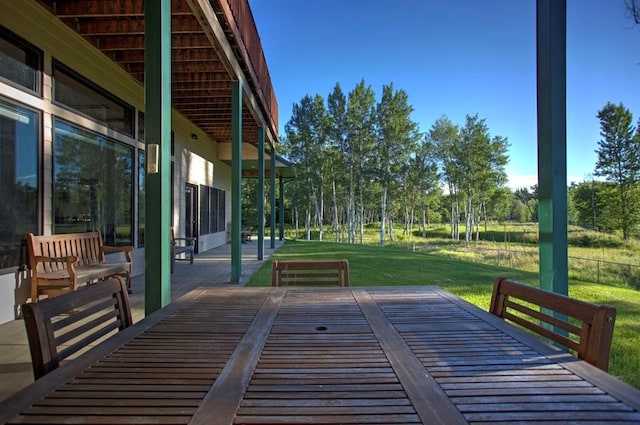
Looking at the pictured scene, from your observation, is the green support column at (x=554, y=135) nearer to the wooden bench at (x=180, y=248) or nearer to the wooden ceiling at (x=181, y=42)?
the wooden ceiling at (x=181, y=42)

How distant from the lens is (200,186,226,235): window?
10.4m

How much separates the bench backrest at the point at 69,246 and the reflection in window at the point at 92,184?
0.25 m

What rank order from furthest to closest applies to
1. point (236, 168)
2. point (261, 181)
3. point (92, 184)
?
point (261, 181) < point (236, 168) < point (92, 184)

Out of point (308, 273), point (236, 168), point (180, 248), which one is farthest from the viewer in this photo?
point (180, 248)

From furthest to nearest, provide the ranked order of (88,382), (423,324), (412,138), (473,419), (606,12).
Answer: (412,138) → (606,12) → (423,324) → (88,382) → (473,419)

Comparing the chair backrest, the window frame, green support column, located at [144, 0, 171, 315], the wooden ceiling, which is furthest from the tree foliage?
the chair backrest

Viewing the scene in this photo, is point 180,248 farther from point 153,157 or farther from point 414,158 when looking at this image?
point 414,158

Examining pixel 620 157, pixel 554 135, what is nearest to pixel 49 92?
pixel 554 135

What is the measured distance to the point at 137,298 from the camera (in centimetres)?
453

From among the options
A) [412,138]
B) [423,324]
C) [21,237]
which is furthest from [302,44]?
[423,324]

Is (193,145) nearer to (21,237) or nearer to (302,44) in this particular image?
(21,237)

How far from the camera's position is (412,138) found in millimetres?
20234

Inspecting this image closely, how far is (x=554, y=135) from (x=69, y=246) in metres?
4.91

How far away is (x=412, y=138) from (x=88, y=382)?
2066 centimetres
